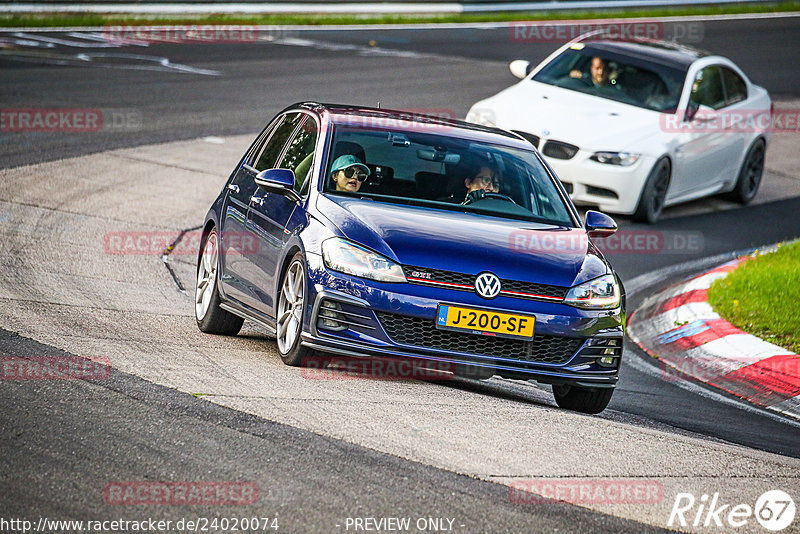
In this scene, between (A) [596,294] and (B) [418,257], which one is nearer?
(B) [418,257]

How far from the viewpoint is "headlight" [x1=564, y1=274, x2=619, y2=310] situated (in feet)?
24.1

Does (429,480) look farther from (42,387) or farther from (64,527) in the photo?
(42,387)

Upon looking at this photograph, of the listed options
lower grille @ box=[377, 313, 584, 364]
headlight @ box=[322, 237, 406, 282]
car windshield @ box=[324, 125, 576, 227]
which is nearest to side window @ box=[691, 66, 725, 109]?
car windshield @ box=[324, 125, 576, 227]

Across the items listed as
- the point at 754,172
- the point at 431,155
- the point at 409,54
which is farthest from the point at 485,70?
the point at 431,155

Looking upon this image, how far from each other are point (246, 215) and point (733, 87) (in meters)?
9.66

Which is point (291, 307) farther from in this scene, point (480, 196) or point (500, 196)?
point (500, 196)

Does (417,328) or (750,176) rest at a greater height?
(417,328)

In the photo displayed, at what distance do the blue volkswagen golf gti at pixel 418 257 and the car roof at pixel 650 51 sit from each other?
722 cm

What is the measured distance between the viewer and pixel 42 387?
6.37m

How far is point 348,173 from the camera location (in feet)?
26.6

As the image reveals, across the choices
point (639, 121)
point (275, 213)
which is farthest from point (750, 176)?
point (275, 213)

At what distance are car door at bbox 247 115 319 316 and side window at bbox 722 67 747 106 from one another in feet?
29.2

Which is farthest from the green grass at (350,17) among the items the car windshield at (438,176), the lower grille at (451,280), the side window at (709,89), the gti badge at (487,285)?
the gti badge at (487,285)

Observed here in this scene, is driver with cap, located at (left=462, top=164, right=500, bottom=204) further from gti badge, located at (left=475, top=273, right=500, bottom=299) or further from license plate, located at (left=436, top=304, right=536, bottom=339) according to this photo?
license plate, located at (left=436, top=304, right=536, bottom=339)
